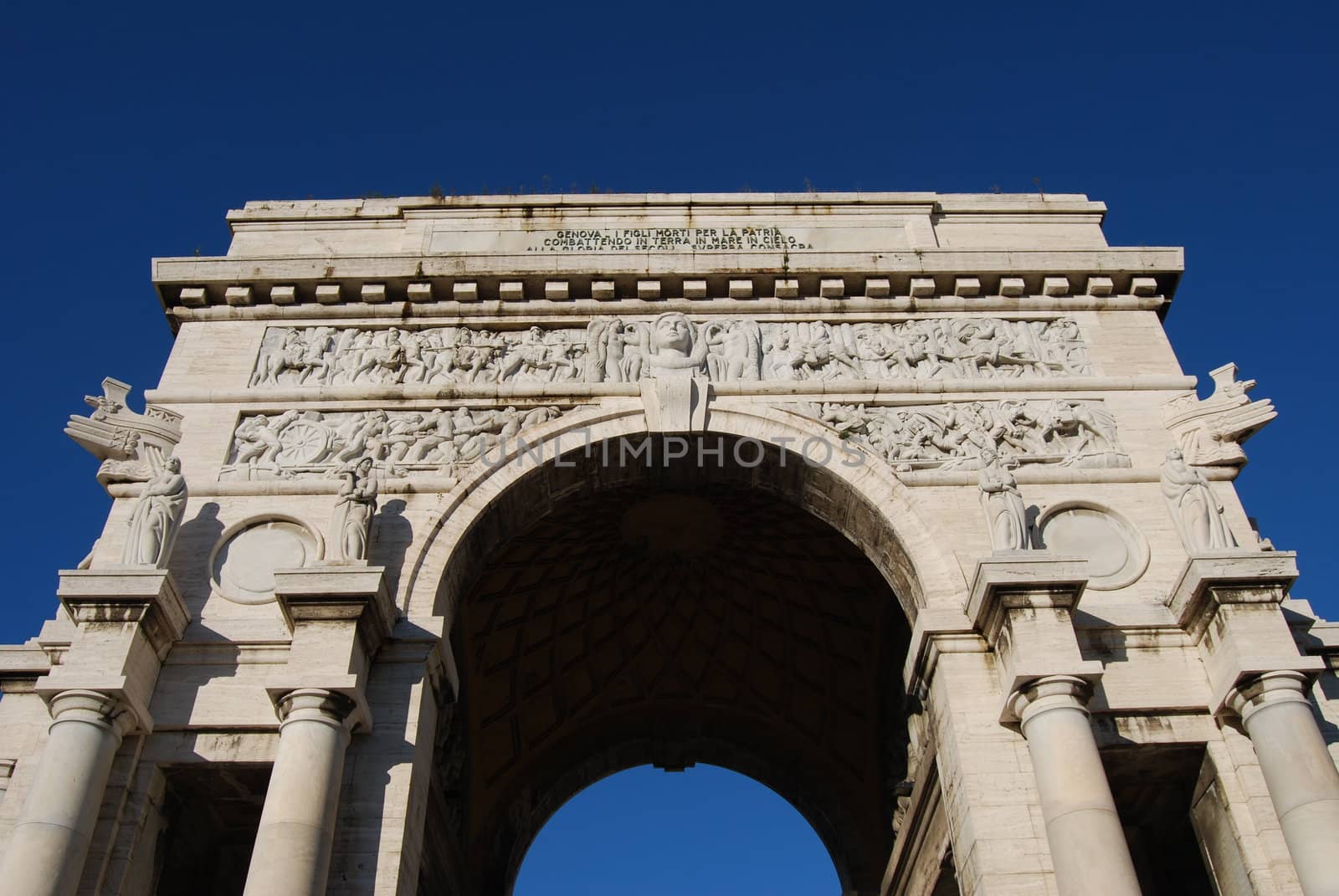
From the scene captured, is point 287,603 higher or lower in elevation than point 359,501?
lower

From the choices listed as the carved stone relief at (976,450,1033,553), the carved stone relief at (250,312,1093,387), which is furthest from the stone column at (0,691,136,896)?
the carved stone relief at (976,450,1033,553)

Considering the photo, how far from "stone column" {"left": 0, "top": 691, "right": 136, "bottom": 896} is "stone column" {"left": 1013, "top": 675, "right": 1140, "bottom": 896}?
771 centimetres

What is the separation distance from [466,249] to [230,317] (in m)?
3.01

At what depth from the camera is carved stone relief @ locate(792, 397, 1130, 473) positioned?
13.1 metres

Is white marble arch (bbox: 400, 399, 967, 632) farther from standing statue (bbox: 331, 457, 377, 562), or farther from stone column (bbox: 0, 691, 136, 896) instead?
stone column (bbox: 0, 691, 136, 896)

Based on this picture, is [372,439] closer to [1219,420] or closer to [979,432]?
[979,432]

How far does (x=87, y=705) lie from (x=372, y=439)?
163 inches

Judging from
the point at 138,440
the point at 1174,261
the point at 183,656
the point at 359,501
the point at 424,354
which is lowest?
the point at 183,656

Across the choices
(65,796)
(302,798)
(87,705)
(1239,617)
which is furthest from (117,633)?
(1239,617)

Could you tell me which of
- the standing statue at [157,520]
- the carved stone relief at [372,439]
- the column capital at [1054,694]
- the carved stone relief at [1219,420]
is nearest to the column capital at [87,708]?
the standing statue at [157,520]

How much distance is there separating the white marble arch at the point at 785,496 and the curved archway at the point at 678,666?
108 inches

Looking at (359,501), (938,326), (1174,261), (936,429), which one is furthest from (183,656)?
(1174,261)

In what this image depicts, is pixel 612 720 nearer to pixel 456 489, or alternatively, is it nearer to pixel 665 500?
pixel 665 500

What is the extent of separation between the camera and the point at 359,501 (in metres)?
12.0
